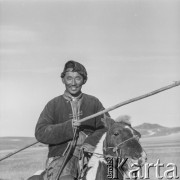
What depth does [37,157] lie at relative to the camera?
556 cm

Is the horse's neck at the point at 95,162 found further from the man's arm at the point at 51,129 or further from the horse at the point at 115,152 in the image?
the man's arm at the point at 51,129

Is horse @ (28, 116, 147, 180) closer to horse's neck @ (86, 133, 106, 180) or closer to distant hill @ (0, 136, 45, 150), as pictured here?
horse's neck @ (86, 133, 106, 180)

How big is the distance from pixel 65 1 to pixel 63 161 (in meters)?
1.87

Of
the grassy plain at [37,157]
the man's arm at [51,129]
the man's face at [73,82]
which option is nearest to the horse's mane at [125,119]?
the man's arm at [51,129]

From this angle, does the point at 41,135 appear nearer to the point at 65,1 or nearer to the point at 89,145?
the point at 89,145

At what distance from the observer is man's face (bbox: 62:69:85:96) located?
4293 mm

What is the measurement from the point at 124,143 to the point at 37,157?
2.04 meters

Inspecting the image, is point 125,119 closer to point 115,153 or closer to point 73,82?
point 115,153

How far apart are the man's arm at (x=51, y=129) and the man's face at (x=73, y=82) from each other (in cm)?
21

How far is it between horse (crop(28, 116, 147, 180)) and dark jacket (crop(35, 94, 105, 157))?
0.87 ft

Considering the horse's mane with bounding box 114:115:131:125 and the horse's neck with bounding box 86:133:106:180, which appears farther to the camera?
the horse's mane with bounding box 114:115:131:125

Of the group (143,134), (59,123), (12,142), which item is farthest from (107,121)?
(12,142)

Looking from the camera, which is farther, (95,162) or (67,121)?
(67,121)

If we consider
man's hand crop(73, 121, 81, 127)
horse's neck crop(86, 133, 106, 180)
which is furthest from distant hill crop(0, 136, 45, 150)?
horse's neck crop(86, 133, 106, 180)
